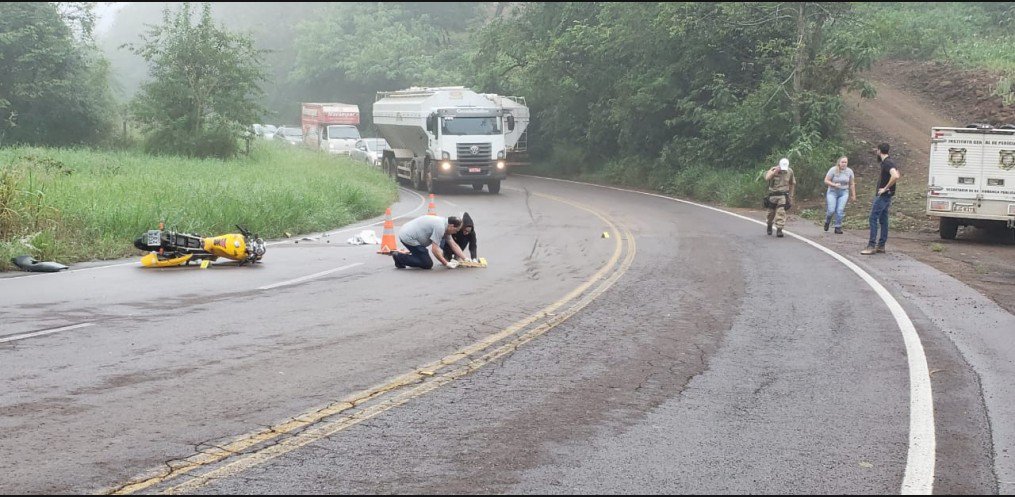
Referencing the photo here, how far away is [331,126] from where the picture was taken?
51.4 meters

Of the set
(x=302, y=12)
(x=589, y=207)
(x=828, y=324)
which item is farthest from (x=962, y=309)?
(x=302, y=12)

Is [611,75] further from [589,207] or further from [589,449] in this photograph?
[589,449]

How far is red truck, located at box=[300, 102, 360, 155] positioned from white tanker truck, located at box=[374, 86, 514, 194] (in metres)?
12.3

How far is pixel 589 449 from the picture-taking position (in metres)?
6.25

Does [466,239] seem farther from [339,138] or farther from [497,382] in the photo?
[339,138]

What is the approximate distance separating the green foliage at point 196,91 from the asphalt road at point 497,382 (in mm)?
22462

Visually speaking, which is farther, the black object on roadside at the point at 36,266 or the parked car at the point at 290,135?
the parked car at the point at 290,135

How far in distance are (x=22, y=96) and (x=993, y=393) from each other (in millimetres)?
40238

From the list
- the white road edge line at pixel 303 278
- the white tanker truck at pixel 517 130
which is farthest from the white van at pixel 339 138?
the white road edge line at pixel 303 278

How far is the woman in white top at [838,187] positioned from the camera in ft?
74.0

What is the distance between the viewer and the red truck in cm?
5012

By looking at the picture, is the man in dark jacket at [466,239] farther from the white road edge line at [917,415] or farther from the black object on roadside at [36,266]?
the white road edge line at [917,415]

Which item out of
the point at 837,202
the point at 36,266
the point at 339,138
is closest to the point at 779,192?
the point at 837,202

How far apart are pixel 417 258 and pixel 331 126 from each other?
37742 millimetres
